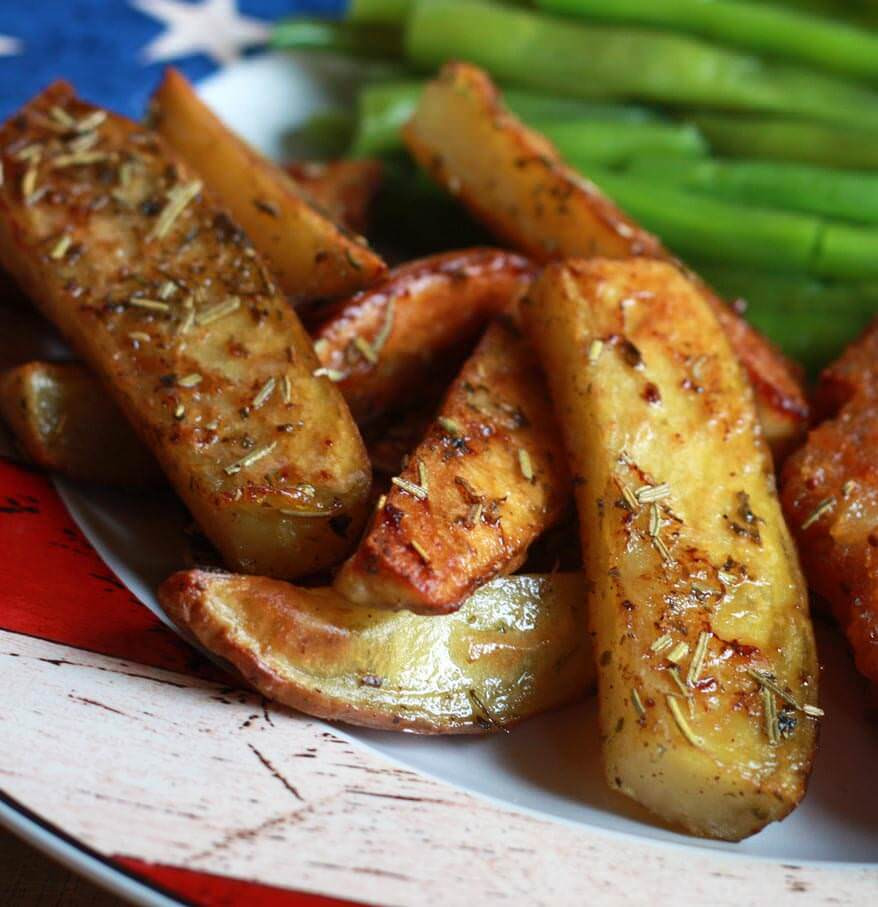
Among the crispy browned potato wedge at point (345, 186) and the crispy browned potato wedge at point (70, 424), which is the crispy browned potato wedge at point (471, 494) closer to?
the crispy browned potato wedge at point (70, 424)

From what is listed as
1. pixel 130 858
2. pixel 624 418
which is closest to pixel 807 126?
pixel 624 418

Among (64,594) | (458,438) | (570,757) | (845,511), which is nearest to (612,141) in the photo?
(845,511)

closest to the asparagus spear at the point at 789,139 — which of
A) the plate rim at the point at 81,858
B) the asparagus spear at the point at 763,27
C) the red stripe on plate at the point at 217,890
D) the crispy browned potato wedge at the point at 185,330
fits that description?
the asparagus spear at the point at 763,27

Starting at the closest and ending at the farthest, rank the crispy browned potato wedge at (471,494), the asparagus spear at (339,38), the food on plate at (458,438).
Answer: the crispy browned potato wedge at (471,494) < the food on plate at (458,438) < the asparagus spear at (339,38)

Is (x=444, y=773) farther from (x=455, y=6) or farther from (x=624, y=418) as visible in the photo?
(x=455, y=6)

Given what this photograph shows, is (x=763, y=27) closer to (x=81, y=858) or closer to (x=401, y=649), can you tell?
(x=401, y=649)
